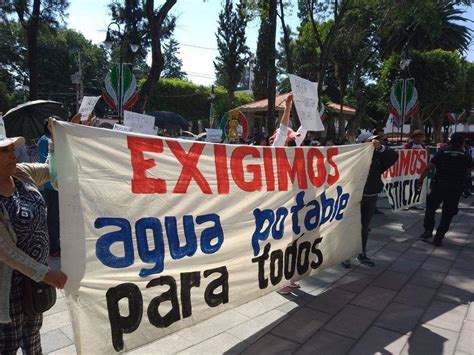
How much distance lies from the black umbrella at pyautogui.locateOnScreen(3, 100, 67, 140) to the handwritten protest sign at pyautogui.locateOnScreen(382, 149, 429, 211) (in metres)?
5.59

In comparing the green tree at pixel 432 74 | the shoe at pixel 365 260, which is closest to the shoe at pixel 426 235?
the shoe at pixel 365 260

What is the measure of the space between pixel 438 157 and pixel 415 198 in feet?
8.14

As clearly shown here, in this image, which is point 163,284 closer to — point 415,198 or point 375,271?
point 375,271

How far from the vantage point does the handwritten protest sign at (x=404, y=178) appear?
7.73m

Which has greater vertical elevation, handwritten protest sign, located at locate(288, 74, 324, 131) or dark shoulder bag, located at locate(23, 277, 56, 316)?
handwritten protest sign, located at locate(288, 74, 324, 131)

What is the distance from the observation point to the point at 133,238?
2.60 meters

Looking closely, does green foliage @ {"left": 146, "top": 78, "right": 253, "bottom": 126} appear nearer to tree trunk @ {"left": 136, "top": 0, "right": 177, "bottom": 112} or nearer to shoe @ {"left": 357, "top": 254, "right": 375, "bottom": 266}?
tree trunk @ {"left": 136, "top": 0, "right": 177, "bottom": 112}

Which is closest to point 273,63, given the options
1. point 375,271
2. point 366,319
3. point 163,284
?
point 375,271

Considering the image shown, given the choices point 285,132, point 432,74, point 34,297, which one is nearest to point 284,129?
point 285,132

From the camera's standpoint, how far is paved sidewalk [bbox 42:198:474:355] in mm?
3287

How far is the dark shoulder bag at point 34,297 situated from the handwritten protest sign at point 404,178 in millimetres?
6458

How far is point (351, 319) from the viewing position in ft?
12.5

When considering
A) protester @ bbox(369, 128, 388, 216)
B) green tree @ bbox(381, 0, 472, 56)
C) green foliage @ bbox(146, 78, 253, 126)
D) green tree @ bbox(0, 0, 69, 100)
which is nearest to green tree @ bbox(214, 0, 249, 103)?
green foliage @ bbox(146, 78, 253, 126)

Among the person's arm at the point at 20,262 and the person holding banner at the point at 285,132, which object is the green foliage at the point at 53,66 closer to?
the person holding banner at the point at 285,132
